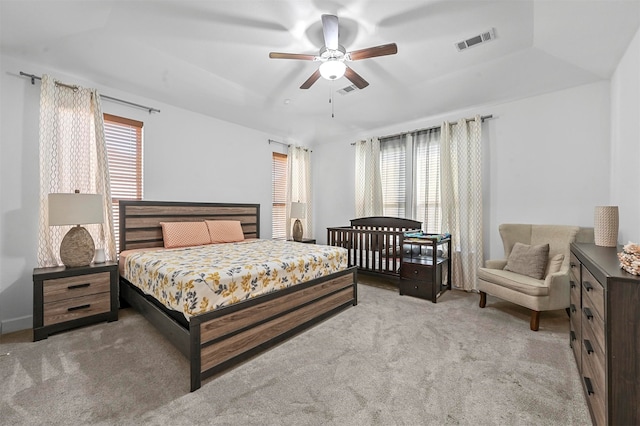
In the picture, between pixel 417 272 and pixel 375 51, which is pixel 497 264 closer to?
pixel 417 272

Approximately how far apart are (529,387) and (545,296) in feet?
3.74

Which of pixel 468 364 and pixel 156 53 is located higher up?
pixel 156 53

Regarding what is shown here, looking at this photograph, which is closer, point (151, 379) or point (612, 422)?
point (612, 422)

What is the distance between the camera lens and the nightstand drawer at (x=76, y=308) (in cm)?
232

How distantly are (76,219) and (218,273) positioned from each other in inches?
68.7

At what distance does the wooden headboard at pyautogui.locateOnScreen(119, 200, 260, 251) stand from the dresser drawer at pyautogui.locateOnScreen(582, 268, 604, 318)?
161 inches

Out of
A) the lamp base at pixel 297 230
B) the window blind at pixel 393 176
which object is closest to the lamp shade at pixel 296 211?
the lamp base at pixel 297 230

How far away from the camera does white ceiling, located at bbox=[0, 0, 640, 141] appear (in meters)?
2.08

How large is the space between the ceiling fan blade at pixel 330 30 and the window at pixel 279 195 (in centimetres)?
310

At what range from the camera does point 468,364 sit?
1924mm

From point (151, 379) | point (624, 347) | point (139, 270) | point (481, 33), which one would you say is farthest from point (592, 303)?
point (139, 270)

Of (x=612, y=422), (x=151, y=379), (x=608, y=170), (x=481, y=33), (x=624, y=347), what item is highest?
(x=481, y=33)

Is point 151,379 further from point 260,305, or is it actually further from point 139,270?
point 139,270

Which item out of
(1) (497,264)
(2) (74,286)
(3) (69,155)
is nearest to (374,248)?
(1) (497,264)
